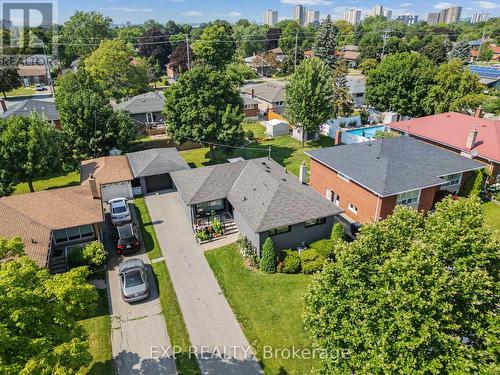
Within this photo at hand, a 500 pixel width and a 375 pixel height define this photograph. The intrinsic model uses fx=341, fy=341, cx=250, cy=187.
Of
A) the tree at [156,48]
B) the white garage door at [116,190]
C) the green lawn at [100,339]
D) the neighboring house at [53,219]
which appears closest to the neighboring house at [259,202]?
the white garage door at [116,190]

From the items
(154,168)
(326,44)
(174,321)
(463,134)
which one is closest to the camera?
(174,321)

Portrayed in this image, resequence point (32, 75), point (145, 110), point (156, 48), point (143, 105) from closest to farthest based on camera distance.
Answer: point (145, 110), point (143, 105), point (32, 75), point (156, 48)

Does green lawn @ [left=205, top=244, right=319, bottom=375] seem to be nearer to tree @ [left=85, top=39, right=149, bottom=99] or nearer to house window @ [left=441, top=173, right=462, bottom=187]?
house window @ [left=441, top=173, right=462, bottom=187]

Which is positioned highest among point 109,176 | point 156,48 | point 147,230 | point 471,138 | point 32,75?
point 156,48

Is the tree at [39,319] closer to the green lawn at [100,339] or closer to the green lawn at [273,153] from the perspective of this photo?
the green lawn at [100,339]

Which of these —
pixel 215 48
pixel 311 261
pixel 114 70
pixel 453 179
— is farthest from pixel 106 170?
pixel 215 48

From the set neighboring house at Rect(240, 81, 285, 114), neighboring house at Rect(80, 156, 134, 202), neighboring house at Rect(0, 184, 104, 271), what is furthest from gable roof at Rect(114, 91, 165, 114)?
neighboring house at Rect(0, 184, 104, 271)

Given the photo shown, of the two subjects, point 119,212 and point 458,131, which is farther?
point 458,131

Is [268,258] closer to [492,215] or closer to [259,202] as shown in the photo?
[259,202]
